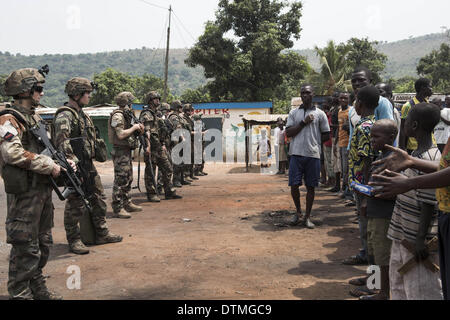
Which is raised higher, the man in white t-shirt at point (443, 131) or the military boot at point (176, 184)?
the man in white t-shirt at point (443, 131)

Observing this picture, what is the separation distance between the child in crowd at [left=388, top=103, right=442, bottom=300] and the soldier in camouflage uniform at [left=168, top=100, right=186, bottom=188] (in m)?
8.41

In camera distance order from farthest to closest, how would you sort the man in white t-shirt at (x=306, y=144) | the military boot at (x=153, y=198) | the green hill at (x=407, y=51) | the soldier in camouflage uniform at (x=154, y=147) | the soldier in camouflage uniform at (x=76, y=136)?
the green hill at (x=407, y=51)
the military boot at (x=153, y=198)
the soldier in camouflage uniform at (x=154, y=147)
the man in white t-shirt at (x=306, y=144)
the soldier in camouflage uniform at (x=76, y=136)

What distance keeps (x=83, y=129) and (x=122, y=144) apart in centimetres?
188

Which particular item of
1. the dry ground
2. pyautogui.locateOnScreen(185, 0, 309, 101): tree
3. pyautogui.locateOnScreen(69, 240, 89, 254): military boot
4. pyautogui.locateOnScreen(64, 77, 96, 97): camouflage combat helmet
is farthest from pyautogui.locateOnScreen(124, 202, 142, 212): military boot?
pyautogui.locateOnScreen(185, 0, 309, 101): tree

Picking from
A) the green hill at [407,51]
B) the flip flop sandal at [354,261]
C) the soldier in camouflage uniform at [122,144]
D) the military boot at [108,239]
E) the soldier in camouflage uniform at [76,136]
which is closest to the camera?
the flip flop sandal at [354,261]

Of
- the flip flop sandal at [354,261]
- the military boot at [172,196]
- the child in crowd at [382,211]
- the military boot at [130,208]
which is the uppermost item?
the child in crowd at [382,211]

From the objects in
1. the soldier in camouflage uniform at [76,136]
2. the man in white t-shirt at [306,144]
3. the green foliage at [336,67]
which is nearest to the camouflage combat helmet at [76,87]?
the soldier in camouflage uniform at [76,136]

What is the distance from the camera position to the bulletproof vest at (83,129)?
494 centimetres

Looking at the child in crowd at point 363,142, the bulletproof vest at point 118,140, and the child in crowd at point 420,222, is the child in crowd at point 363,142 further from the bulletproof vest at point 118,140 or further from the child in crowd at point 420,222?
the bulletproof vest at point 118,140

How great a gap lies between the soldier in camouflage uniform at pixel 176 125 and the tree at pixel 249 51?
16.5 m

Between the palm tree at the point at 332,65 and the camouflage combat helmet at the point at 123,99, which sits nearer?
the camouflage combat helmet at the point at 123,99

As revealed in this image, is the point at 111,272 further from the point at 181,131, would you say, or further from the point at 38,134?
the point at 181,131

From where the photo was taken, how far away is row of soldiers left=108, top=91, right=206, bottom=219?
6.95 m

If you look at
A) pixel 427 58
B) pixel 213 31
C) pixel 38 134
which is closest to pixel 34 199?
pixel 38 134
